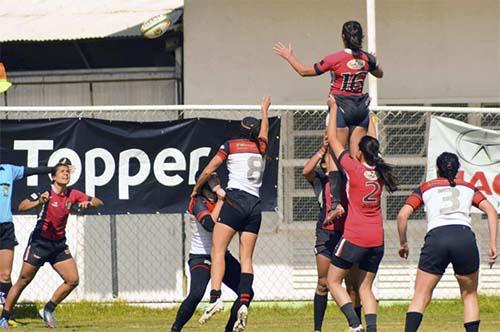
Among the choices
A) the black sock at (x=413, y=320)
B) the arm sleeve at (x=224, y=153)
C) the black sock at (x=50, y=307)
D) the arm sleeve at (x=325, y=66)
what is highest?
the arm sleeve at (x=325, y=66)

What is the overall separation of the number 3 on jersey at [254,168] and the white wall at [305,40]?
532cm

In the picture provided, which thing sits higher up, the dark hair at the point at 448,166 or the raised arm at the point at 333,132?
the raised arm at the point at 333,132

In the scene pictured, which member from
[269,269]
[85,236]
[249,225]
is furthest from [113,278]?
[249,225]

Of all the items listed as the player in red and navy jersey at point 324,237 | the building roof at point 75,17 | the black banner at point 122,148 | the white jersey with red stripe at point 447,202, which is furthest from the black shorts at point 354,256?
the building roof at point 75,17

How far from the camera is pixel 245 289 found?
13.0m

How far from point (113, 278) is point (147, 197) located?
5.77 ft

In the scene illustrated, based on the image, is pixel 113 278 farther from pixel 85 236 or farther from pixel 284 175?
pixel 284 175

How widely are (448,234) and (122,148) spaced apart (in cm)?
640

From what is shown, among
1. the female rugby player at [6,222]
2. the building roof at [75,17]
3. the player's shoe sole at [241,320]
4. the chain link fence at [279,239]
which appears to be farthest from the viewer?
the building roof at [75,17]

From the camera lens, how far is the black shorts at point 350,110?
13.1m

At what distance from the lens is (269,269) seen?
59.5 ft

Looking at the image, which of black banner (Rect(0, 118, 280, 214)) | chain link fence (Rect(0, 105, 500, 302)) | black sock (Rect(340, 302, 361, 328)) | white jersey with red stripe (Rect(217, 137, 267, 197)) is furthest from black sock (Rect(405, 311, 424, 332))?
chain link fence (Rect(0, 105, 500, 302))

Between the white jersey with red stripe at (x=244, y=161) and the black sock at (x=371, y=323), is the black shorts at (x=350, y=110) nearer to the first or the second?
the white jersey with red stripe at (x=244, y=161)

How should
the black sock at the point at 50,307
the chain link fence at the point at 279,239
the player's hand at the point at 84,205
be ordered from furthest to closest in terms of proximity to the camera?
the chain link fence at the point at 279,239 < the player's hand at the point at 84,205 < the black sock at the point at 50,307
